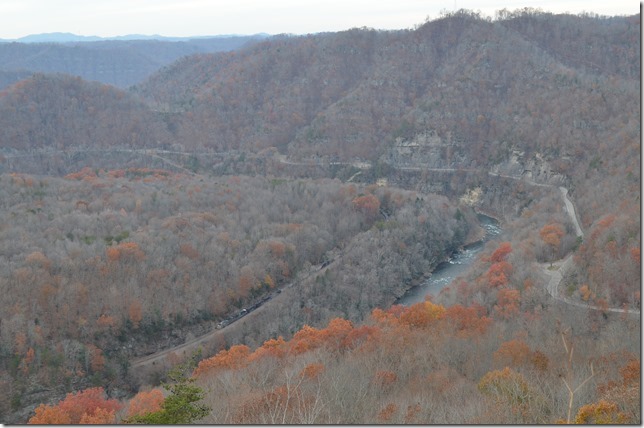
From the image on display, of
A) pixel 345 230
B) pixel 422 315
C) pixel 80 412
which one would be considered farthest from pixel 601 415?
pixel 345 230

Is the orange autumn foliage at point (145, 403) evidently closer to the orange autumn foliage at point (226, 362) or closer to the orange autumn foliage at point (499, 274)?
the orange autumn foliage at point (226, 362)

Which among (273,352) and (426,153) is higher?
(426,153)

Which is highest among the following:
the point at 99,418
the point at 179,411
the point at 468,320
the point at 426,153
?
the point at 179,411

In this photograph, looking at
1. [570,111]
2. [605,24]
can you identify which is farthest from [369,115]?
[605,24]

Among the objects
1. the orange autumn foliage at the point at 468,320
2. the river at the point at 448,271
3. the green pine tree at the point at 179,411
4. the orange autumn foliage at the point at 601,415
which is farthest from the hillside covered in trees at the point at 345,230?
the river at the point at 448,271

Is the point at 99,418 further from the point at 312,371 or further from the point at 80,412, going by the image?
the point at 312,371

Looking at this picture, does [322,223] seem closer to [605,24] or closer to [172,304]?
[172,304]

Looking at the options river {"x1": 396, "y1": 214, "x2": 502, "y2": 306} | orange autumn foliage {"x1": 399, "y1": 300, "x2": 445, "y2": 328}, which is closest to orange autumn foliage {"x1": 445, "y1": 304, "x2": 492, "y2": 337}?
orange autumn foliage {"x1": 399, "y1": 300, "x2": 445, "y2": 328}
